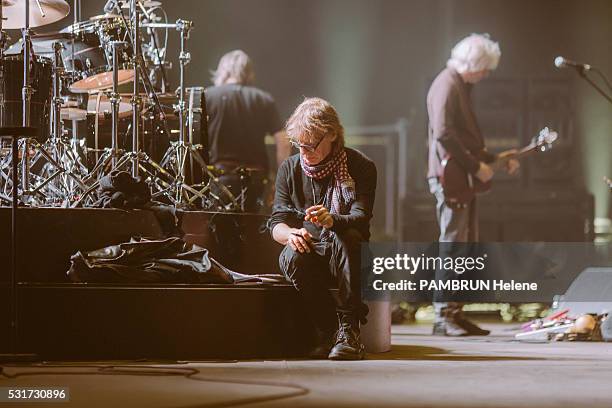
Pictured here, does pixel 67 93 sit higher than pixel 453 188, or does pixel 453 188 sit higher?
pixel 67 93

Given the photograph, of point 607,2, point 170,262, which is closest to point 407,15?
point 607,2

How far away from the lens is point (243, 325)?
3795mm

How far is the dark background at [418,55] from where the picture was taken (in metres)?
7.32

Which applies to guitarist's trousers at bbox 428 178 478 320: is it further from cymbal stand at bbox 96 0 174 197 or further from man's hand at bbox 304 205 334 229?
man's hand at bbox 304 205 334 229

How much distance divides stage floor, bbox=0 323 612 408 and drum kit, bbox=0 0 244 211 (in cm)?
139

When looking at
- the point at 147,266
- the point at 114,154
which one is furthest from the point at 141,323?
the point at 114,154

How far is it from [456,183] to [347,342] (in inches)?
72.4

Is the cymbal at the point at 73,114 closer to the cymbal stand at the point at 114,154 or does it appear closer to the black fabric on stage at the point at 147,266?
the cymbal stand at the point at 114,154

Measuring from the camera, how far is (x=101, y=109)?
5301 mm

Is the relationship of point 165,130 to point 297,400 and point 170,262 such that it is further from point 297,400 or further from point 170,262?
point 297,400

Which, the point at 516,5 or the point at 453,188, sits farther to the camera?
the point at 516,5

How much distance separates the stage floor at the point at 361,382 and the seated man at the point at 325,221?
19 cm

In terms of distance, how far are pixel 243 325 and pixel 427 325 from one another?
8.97 feet

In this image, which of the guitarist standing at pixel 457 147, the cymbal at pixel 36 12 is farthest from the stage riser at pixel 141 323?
the cymbal at pixel 36 12
